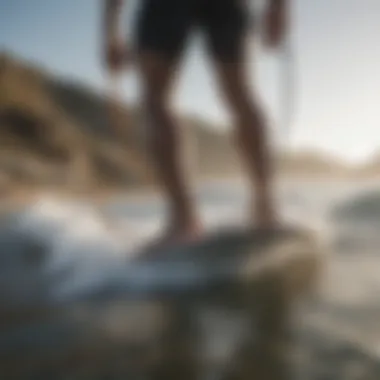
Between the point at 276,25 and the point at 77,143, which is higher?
the point at 276,25

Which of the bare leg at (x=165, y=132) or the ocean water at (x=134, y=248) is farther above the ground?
the bare leg at (x=165, y=132)

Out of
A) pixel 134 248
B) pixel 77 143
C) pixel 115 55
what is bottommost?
pixel 134 248

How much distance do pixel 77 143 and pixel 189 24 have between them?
25 cm

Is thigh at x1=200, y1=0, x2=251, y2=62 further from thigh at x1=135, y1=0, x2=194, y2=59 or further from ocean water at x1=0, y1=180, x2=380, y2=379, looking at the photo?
ocean water at x1=0, y1=180, x2=380, y2=379

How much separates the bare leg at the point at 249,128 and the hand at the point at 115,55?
15 cm

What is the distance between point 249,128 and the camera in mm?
1165

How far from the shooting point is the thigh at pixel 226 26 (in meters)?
1.16

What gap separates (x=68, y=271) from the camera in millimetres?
1140

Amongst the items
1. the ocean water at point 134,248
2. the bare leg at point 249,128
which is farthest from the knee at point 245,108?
the ocean water at point 134,248

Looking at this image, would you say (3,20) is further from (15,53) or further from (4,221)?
(4,221)

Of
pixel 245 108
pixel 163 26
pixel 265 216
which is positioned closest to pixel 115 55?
pixel 163 26

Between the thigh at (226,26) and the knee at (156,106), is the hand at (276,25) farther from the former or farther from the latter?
the knee at (156,106)

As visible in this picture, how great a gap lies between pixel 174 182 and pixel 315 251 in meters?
0.24

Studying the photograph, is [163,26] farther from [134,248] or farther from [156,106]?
[134,248]
